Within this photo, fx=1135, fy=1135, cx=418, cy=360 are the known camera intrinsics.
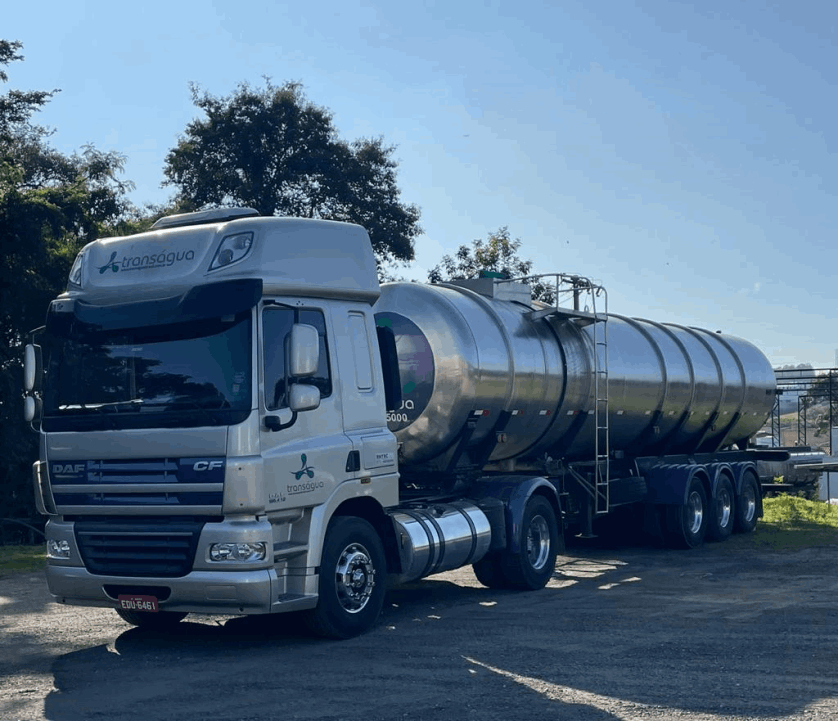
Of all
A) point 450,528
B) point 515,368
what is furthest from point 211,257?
point 515,368

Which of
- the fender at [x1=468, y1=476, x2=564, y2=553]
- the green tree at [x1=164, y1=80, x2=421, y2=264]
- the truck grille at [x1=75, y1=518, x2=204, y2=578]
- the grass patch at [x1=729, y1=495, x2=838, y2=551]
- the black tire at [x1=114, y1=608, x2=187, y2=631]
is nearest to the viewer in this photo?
the truck grille at [x1=75, y1=518, x2=204, y2=578]

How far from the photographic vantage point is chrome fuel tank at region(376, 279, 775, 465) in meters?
12.9

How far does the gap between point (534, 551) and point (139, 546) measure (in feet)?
18.1

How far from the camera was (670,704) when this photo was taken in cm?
747

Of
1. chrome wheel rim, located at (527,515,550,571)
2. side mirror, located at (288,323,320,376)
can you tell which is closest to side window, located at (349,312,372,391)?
side mirror, located at (288,323,320,376)

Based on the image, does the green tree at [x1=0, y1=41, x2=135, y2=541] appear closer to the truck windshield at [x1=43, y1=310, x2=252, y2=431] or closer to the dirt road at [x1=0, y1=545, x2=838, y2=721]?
the dirt road at [x1=0, y1=545, x2=838, y2=721]

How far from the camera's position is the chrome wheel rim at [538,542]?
43.7 feet

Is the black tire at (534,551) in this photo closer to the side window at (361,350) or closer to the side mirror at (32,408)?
the side window at (361,350)

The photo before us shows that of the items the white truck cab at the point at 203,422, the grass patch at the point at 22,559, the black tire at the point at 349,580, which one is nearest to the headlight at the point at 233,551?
the white truck cab at the point at 203,422

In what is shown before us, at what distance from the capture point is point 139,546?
9.34m

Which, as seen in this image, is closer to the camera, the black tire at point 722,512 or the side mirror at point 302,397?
the side mirror at point 302,397

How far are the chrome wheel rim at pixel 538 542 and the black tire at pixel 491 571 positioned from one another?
16.2 inches

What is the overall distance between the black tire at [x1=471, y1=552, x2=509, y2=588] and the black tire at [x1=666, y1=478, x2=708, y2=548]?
5237mm

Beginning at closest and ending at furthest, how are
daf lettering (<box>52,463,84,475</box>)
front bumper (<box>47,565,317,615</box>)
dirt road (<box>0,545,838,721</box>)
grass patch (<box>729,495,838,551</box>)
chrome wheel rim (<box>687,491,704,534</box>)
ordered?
dirt road (<box>0,545,838,721</box>) < front bumper (<box>47,565,317,615</box>) < daf lettering (<box>52,463,84,475</box>) < chrome wheel rim (<box>687,491,704,534</box>) < grass patch (<box>729,495,838,551</box>)
